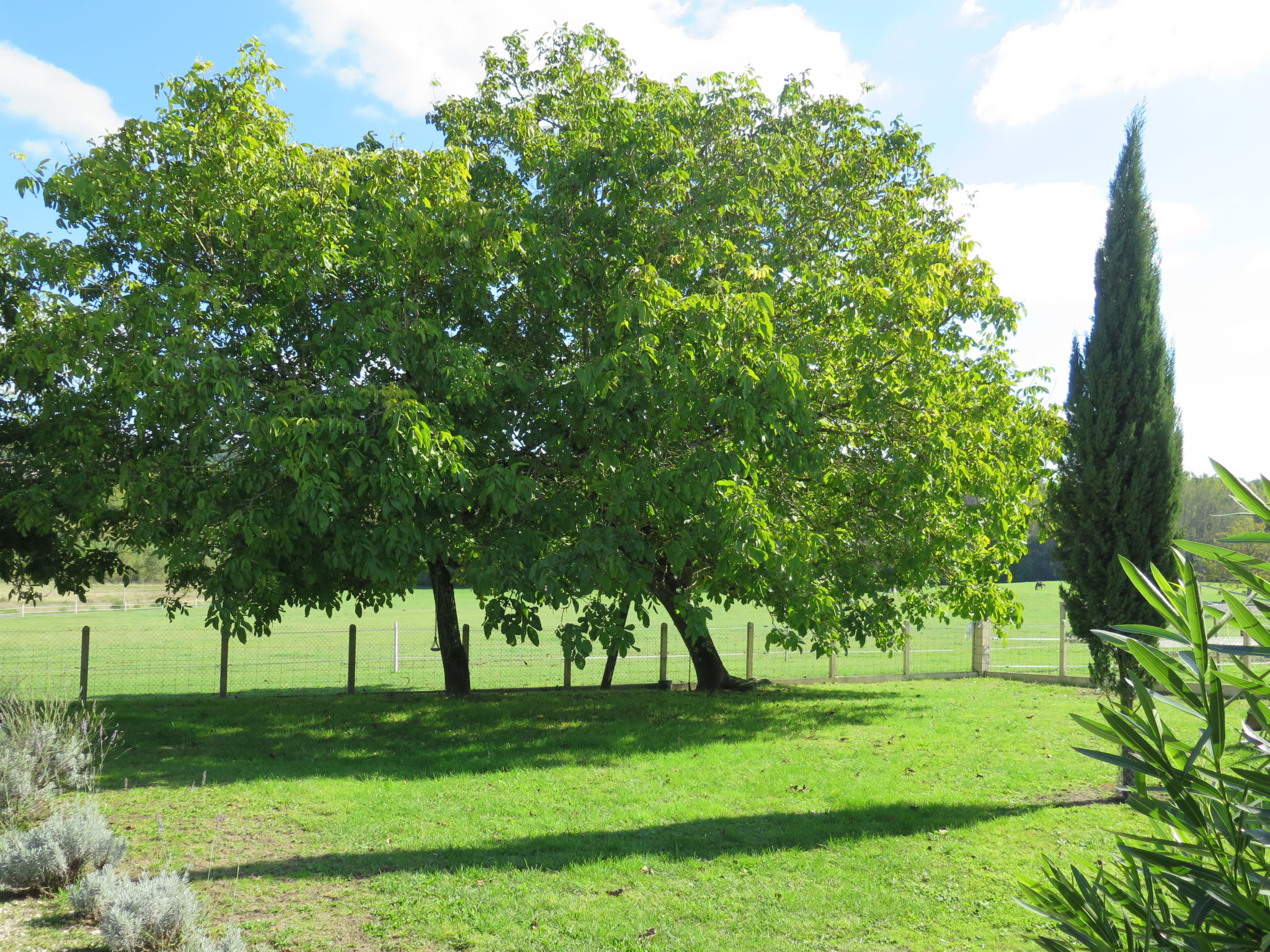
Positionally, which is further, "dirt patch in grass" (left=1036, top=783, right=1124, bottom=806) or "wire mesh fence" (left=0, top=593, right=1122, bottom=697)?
"wire mesh fence" (left=0, top=593, right=1122, bottom=697)

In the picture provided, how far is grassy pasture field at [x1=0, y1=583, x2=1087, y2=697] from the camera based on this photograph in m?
20.3

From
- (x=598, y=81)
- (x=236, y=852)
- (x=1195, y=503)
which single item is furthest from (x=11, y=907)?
(x=1195, y=503)

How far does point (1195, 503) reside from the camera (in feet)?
155

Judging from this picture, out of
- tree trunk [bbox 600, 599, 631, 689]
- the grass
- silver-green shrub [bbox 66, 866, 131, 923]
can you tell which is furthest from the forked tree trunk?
silver-green shrub [bbox 66, 866, 131, 923]

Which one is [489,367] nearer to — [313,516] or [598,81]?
[313,516]

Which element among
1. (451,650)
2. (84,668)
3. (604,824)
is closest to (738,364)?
(604,824)

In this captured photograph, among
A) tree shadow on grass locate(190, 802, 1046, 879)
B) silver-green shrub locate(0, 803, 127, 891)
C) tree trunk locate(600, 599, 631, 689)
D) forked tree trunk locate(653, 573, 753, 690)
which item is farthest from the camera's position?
forked tree trunk locate(653, 573, 753, 690)

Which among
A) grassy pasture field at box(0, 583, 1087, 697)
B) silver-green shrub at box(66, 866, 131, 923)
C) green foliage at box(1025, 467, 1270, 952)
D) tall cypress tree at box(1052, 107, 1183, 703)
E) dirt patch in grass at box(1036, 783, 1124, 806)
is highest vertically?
tall cypress tree at box(1052, 107, 1183, 703)

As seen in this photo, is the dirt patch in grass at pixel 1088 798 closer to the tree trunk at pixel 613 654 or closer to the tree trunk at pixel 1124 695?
the tree trunk at pixel 1124 695

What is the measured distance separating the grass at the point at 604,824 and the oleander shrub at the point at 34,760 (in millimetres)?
522

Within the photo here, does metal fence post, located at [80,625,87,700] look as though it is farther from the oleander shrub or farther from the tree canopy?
the oleander shrub

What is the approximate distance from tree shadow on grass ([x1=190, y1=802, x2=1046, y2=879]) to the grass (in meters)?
0.02

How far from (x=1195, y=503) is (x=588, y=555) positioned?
47.7 metres

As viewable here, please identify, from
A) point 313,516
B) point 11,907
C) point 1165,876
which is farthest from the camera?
point 313,516
